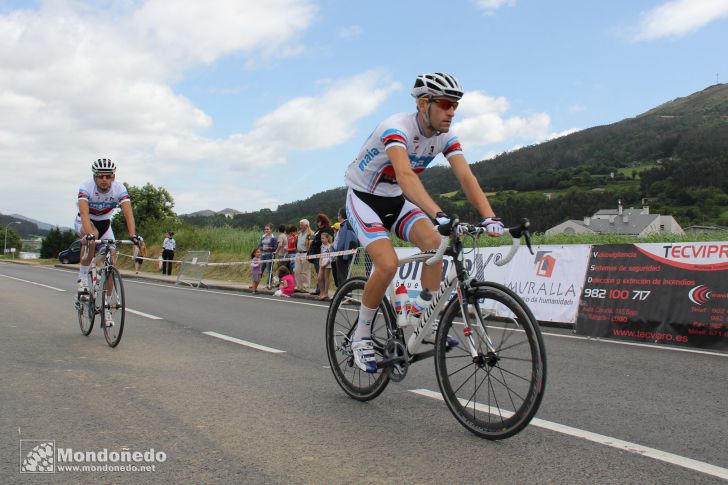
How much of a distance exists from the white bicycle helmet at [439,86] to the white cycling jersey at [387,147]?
243 millimetres

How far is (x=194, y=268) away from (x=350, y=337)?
725 inches

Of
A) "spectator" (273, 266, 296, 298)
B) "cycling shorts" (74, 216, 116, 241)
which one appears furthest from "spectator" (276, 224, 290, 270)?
"cycling shorts" (74, 216, 116, 241)

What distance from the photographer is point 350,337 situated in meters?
4.95

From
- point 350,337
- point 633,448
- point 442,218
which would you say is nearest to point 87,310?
point 350,337

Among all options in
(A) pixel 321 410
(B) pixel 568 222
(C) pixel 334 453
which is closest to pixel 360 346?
(A) pixel 321 410

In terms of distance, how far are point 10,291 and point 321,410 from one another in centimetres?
1513

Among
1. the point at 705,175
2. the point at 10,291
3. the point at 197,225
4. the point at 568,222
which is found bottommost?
the point at 10,291

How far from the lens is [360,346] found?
459 centimetres

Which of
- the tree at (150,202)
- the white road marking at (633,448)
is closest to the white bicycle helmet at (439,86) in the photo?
the white road marking at (633,448)

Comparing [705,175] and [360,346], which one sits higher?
[705,175]

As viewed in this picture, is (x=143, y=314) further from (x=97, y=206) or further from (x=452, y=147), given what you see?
(x=452, y=147)

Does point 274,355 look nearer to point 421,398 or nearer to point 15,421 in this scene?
point 421,398

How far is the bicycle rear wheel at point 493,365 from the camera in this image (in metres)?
3.41

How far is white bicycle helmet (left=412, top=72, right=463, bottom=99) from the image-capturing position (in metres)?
Answer: 4.14
